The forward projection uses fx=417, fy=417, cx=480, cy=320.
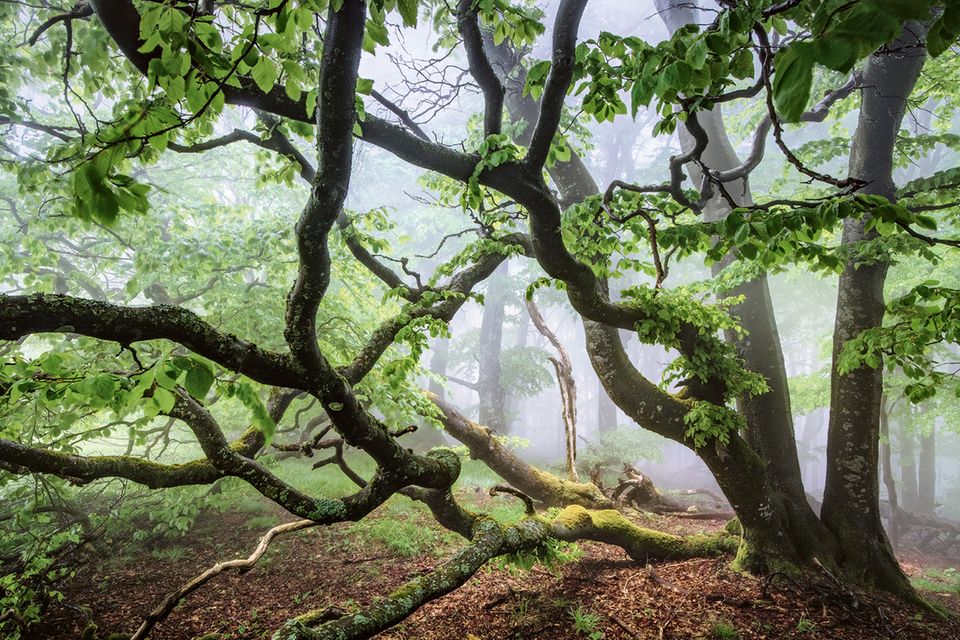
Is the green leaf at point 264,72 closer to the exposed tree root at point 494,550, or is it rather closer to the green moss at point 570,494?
the exposed tree root at point 494,550

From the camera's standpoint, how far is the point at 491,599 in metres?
4.20

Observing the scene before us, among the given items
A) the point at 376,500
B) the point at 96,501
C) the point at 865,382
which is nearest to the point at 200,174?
the point at 96,501

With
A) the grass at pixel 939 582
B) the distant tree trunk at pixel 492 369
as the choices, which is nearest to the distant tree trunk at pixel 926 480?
the grass at pixel 939 582

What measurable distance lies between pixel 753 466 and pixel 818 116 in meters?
4.39

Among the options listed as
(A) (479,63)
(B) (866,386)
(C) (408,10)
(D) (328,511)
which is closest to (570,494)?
(B) (866,386)

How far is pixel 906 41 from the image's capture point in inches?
198

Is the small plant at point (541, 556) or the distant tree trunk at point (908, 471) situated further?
the distant tree trunk at point (908, 471)

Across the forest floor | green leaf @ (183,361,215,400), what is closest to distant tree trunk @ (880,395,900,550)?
the forest floor

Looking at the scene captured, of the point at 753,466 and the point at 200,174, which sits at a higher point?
the point at 200,174

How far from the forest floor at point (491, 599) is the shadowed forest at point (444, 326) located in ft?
0.14

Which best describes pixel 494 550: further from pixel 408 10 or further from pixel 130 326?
pixel 408 10

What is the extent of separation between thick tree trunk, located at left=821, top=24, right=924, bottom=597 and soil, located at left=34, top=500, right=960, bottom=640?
0.57 meters

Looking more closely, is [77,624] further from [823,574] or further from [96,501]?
[823,574]

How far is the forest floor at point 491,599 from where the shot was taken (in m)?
3.72
